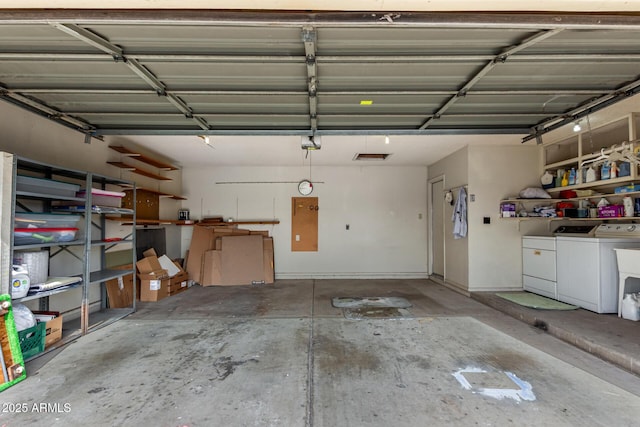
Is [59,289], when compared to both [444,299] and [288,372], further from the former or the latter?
[444,299]

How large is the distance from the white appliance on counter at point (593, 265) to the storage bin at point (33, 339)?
636 cm

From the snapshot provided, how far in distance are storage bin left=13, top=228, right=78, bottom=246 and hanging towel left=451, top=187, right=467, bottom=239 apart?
18.3ft

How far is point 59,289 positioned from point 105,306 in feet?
4.77

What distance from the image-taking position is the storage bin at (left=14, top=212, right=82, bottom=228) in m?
2.66

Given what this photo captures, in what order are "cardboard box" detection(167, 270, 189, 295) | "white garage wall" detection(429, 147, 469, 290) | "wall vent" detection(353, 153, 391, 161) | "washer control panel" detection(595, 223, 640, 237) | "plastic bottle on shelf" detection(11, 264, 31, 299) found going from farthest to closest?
"wall vent" detection(353, 153, 391, 161)
"cardboard box" detection(167, 270, 189, 295)
"white garage wall" detection(429, 147, 469, 290)
"washer control panel" detection(595, 223, 640, 237)
"plastic bottle on shelf" detection(11, 264, 31, 299)

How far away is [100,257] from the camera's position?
162 inches

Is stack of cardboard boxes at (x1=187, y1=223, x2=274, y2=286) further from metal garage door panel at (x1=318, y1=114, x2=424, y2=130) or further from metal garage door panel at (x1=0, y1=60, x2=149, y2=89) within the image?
metal garage door panel at (x1=0, y1=60, x2=149, y2=89)

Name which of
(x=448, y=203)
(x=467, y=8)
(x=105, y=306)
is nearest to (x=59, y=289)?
(x=105, y=306)

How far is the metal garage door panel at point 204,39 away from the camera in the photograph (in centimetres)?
198

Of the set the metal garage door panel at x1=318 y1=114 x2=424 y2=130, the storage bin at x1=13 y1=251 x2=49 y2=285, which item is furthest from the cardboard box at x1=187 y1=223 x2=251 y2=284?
the metal garage door panel at x1=318 y1=114 x2=424 y2=130

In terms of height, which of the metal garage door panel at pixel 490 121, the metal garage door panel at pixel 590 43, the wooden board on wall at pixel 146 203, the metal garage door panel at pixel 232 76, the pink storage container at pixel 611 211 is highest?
the metal garage door panel at pixel 232 76

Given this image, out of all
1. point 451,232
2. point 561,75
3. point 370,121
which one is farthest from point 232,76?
point 451,232

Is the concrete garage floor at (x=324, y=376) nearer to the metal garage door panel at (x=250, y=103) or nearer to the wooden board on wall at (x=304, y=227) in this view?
the metal garage door panel at (x=250, y=103)

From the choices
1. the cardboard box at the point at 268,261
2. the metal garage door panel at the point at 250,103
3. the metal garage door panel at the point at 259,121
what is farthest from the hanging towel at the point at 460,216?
the cardboard box at the point at 268,261
